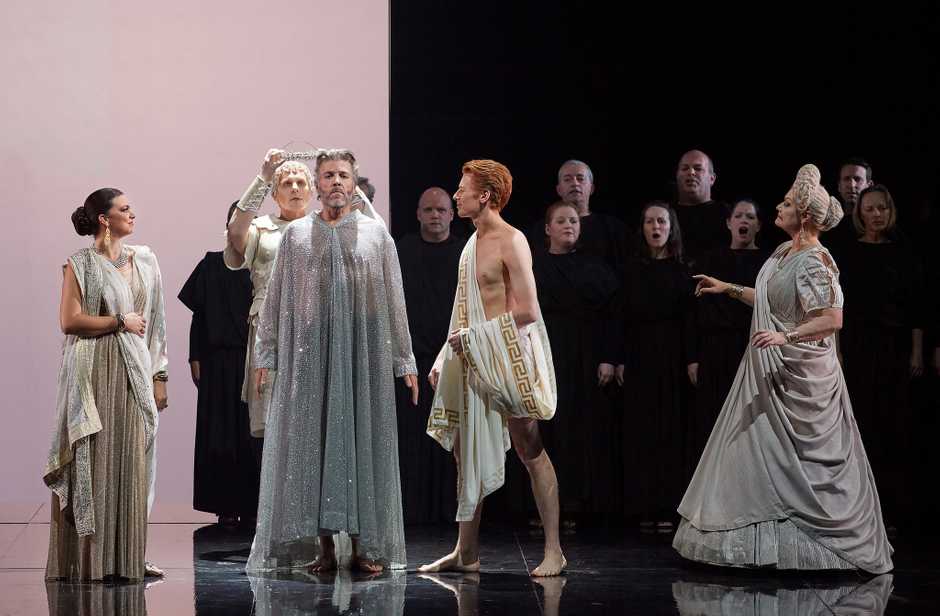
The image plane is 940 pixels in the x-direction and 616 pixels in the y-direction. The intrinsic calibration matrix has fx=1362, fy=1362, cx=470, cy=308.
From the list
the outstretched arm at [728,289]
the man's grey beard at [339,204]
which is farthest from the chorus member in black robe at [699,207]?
the man's grey beard at [339,204]

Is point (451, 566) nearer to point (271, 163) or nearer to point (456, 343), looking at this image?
point (456, 343)

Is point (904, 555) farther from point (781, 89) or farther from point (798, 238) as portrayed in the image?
point (781, 89)

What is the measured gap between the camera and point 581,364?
6750 mm

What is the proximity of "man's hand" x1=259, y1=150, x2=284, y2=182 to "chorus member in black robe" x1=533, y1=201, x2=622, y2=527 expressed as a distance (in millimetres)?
1670

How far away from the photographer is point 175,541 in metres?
6.26

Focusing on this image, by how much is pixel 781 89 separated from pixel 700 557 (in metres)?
3.03

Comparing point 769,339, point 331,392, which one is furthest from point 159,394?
point 769,339

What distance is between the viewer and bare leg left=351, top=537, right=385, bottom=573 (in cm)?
528

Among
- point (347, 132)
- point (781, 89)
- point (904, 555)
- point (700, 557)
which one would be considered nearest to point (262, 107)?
point (347, 132)

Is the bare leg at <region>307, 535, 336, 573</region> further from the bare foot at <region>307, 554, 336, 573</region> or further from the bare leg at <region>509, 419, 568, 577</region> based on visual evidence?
the bare leg at <region>509, 419, 568, 577</region>

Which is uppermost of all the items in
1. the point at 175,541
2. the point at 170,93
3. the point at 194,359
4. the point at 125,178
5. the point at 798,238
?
the point at 170,93

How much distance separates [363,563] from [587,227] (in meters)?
2.41

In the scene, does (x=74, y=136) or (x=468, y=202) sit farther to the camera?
(x=74, y=136)

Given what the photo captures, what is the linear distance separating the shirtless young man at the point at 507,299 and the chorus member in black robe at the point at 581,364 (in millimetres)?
1470
